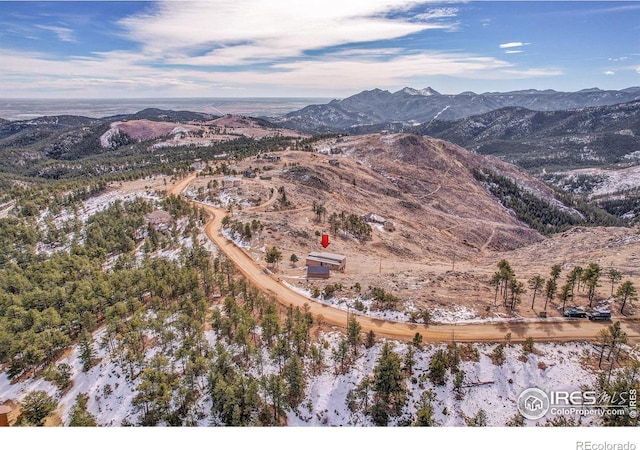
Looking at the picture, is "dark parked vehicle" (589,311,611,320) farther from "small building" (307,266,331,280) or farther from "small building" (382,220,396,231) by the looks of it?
"small building" (382,220,396,231)

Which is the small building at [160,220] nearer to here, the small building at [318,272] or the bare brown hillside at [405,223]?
the bare brown hillside at [405,223]

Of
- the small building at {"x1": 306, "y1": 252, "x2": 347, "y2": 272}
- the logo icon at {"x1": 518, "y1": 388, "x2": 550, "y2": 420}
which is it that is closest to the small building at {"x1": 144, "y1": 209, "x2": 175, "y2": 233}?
the small building at {"x1": 306, "y1": 252, "x2": 347, "y2": 272}

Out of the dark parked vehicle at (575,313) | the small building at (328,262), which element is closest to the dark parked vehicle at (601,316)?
the dark parked vehicle at (575,313)

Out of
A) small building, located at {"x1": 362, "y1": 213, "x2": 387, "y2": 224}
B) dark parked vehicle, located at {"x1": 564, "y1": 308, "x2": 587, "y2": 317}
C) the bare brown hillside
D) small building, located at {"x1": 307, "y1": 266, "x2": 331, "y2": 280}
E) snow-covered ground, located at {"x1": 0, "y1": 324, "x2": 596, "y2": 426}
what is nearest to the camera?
snow-covered ground, located at {"x1": 0, "y1": 324, "x2": 596, "y2": 426}

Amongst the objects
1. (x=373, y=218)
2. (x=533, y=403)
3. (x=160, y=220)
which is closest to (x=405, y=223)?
(x=373, y=218)

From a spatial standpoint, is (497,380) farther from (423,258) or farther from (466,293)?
(423,258)

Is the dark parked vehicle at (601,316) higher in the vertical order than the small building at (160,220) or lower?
lower

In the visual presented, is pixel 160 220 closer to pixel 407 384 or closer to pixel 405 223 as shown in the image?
pixel 405 223
